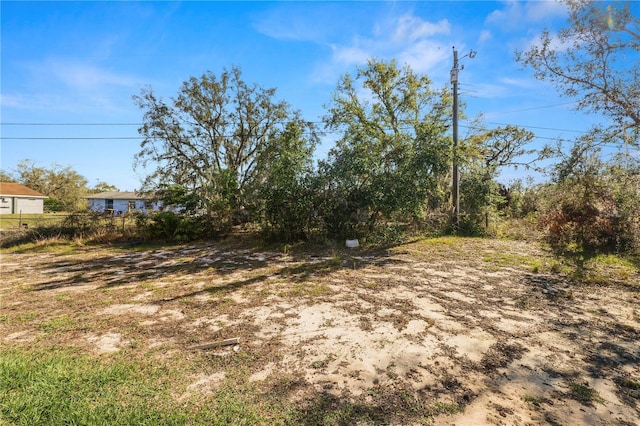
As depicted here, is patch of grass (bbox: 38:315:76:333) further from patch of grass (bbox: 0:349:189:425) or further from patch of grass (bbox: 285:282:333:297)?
patch of grass (bbox: 285:282:333:297)

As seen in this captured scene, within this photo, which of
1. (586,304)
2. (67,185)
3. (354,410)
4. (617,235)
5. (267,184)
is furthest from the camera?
(67,185)

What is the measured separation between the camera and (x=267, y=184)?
8.27 metres

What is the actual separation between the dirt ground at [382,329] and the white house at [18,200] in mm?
26483

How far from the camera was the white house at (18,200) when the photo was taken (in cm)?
2389

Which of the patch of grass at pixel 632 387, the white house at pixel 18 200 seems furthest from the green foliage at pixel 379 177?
the white house at pixel 18 200

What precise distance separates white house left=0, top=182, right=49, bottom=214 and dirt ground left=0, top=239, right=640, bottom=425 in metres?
26.5

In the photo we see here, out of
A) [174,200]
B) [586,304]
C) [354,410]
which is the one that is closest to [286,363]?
[354,410]

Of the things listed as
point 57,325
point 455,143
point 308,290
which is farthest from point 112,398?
point 455,143

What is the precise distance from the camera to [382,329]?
2939mm

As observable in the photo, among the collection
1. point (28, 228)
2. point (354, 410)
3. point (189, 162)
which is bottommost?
point (354, 410)

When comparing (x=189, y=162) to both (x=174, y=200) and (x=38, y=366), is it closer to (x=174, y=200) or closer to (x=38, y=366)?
(x=174, y=200)

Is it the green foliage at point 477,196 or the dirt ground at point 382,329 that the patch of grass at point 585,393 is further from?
the green foliage at point 477,196

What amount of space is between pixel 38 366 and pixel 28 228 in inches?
351

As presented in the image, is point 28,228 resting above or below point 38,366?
above
